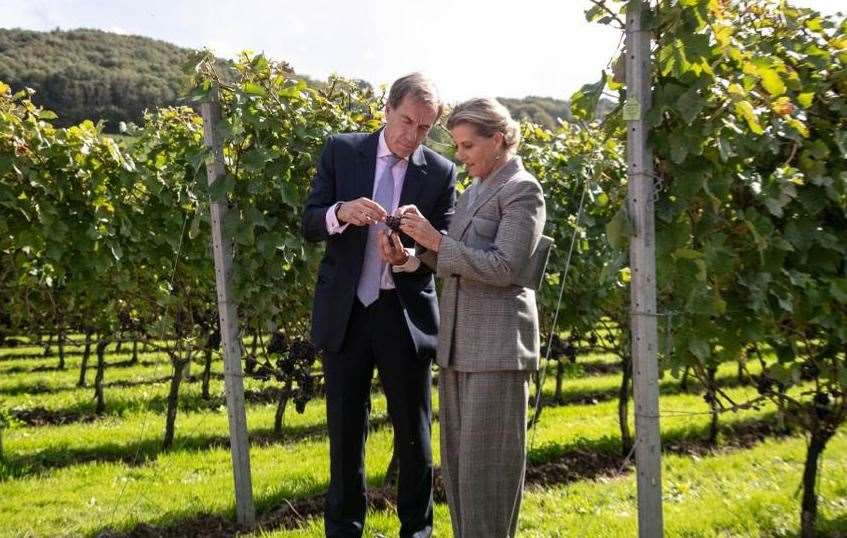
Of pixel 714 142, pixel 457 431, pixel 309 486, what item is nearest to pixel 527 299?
pixel 457 431

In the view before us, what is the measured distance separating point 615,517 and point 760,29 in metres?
2.37

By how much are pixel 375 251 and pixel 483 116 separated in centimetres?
73

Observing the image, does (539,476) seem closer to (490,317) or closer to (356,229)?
(356,229)

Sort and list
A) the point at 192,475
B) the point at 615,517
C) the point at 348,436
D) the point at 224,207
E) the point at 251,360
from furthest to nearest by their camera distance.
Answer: the point at 192,475
the point at 251,360
the point at 615,517
the point at 224,207
the point at 348,436

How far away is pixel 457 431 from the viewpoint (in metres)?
2.68

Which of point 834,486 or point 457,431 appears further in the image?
point 834,486

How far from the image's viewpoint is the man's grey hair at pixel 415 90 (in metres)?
2.79

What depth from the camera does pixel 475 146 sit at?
8.42 ft

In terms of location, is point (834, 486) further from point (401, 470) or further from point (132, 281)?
point (132, 281)

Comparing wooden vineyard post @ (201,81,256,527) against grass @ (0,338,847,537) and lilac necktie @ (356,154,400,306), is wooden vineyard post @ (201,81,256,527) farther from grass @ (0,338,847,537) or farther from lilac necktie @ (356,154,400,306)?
lilac necktie @ (356,154,400,306)

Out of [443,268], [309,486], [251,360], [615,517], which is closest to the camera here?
[443,268]

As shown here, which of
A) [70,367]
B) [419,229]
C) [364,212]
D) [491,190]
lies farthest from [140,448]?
[70,367]

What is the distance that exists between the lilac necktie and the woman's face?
462 mm

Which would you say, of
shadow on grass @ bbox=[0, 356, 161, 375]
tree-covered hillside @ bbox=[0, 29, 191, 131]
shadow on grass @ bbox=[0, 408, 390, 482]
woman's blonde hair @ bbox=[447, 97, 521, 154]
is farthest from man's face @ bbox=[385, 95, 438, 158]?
tree-covered hillside @ bbox=[0, 29, 191, 131]
